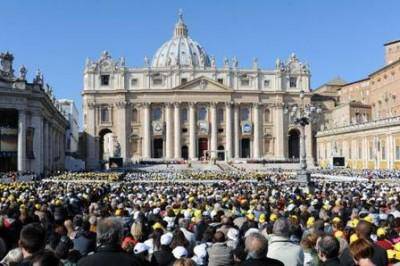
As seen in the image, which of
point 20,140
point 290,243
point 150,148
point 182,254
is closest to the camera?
point 290,243

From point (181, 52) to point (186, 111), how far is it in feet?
129

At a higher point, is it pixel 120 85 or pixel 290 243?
pixel 120 85

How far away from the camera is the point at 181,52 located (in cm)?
14688

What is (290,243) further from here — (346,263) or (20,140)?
(20,140)

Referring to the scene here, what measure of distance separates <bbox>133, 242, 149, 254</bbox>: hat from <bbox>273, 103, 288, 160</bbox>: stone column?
339ft

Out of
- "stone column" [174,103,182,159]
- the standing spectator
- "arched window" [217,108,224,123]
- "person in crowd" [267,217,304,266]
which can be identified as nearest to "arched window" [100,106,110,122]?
"stone column" [174,103,182,159]

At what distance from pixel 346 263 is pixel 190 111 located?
10226 cm

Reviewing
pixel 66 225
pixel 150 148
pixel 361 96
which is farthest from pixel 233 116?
pixel 66 225

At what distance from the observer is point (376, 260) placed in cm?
797

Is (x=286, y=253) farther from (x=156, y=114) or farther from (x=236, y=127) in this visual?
(x=236, y=127)

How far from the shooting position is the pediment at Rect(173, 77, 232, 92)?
359ft

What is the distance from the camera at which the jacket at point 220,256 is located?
31.1 ft

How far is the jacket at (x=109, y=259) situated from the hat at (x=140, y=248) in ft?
12.5

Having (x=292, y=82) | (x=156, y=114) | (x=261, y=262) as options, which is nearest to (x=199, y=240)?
(x=261, y=262)
